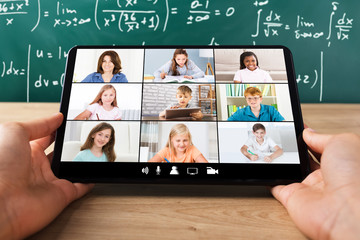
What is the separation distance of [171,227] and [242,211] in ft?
0.47

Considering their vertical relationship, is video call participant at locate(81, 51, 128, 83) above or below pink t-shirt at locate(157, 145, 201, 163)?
above

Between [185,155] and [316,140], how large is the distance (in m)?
0.27

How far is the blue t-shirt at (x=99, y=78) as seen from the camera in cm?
58

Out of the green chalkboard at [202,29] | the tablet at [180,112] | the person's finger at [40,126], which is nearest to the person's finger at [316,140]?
the tablet at [180,112]

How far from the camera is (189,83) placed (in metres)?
0.59

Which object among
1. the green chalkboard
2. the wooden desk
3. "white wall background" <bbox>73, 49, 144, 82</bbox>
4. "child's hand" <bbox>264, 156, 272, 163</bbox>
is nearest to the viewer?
the wooden desk

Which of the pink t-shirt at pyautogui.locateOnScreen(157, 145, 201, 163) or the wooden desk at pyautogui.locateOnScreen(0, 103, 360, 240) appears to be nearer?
the wooden desk at pyautogui.locateOnScreen(0, 103, 360, 240)

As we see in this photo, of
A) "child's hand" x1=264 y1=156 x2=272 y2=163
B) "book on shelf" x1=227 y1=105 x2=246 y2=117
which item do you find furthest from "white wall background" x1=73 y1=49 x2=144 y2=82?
"child's hand" x1=264 y1=156 x2=272 y2=163

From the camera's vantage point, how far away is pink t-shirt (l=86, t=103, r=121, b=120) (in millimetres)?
542

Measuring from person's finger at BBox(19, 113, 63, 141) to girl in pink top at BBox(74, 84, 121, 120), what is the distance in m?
0.05

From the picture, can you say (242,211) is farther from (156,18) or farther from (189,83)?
(156,18)

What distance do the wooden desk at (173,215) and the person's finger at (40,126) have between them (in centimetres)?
17

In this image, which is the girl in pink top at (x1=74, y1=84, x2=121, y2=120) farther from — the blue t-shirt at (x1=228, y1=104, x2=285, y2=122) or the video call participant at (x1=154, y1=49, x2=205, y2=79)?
the blue t-shirt at (x1=228, y1=104, x2=285, y2=122)

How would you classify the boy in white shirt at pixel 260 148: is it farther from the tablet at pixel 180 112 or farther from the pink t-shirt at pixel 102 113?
the pink t-shirt at pixel 102 113
